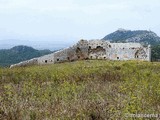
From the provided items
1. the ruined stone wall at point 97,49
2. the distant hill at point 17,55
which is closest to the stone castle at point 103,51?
the ruined stone wall at point 97,49

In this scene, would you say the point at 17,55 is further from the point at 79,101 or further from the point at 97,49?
the point at 79,101

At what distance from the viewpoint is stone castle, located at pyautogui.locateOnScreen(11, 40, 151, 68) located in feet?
106

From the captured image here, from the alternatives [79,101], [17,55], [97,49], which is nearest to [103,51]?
[97,49]

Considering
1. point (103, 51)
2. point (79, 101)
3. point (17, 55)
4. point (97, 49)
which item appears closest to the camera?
point (79, 101)

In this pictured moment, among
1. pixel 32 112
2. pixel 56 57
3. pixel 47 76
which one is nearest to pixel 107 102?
pixel 32 112

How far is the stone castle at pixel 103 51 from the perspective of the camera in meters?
32.3

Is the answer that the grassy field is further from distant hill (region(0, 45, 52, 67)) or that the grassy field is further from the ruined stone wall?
distant hill (region(0, 45, 52, 67))

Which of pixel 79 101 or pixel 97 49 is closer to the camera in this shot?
pixel 79 101

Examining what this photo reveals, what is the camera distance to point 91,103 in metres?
7.95

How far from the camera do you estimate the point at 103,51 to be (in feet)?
112

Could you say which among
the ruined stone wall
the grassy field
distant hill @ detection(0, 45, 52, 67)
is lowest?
distant hill @ detection(0, 45, 52, 67)

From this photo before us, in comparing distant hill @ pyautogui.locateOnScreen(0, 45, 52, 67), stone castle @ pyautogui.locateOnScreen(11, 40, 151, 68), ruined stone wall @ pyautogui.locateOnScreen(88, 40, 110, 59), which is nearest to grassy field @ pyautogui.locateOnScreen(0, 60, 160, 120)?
stone castle @ pyautogui.locateOnScreen(11, 40, 151, 68)

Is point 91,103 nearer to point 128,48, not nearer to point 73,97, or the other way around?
point 73,97

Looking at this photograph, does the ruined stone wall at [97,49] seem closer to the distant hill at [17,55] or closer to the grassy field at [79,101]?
the grassy field at [79,101]
